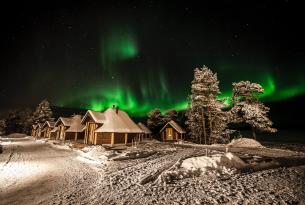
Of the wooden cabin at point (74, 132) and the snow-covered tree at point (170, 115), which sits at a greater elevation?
the snow-covered tree at point (170, 115)

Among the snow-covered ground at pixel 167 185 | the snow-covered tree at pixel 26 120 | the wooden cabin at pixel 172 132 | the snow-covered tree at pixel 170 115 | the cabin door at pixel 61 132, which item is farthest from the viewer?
the snow-covered tree at pixel 26 120

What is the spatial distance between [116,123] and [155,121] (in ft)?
96.7

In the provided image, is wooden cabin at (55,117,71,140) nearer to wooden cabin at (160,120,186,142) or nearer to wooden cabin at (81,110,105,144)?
wooden cabin at (81,110,105,144)

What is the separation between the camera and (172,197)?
264 inches

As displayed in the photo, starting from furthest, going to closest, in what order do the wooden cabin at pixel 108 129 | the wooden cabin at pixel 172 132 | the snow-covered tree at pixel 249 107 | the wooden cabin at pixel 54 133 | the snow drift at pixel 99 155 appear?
the wooden cabin at pixel 54 133 < the wooden cabin at pixel 172 132 < the wooden cabin at pixel 108 129 < the snow-covered tree at pixel 249 107 < the snow drift at pixel 99 155

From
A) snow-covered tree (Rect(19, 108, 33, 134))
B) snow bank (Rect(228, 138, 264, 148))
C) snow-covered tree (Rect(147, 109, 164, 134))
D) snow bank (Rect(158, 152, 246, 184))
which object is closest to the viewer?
snow bank (Rect(158, 152, 246, 184))

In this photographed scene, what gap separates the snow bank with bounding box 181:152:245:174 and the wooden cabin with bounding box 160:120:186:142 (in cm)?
3251

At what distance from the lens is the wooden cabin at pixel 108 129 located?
2927cm

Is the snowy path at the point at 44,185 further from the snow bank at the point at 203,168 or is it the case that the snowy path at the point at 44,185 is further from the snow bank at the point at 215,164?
the snow bank at the point at 215,164

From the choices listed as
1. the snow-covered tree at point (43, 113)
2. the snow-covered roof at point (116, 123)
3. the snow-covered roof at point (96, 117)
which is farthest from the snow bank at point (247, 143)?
the snow-covered tree at point (43, 113)

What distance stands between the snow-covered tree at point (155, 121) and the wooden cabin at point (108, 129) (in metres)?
25.2

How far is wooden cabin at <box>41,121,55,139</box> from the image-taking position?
188 ft

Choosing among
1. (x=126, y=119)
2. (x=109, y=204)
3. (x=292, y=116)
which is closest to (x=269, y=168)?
(x=109, y=204)

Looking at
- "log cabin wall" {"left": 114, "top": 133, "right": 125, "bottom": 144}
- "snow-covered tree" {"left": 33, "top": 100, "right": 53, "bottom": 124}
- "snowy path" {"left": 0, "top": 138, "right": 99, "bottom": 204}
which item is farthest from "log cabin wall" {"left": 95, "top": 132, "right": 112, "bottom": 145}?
"snow-covered tree" {"left": 33, "top": 100, "right": 53, "bottom": 124}
